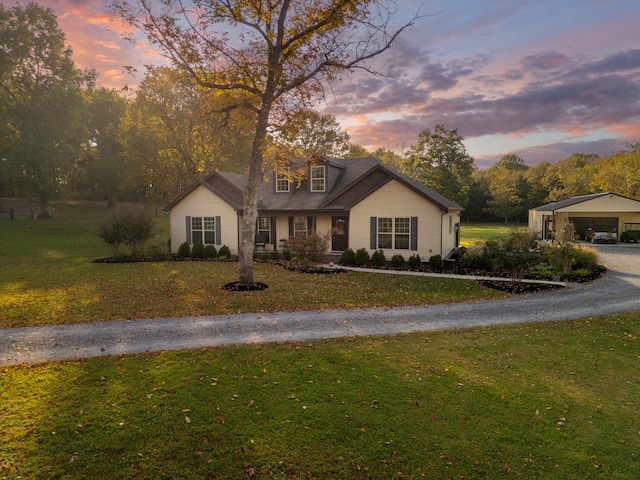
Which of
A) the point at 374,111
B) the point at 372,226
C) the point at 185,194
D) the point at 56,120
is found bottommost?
the point at 372,226

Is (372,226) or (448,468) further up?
(372,226)

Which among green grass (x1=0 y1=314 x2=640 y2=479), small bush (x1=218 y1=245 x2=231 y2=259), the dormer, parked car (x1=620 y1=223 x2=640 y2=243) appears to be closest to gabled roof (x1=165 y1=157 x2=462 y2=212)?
the dormer

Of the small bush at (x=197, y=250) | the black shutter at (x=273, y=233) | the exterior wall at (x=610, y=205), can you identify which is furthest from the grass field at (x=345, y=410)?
the exterior wall at (x=610, y=205)

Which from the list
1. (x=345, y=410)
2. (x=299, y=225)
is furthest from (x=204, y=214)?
(x=345, y=410)

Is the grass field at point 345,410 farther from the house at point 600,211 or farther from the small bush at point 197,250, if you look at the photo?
the house at point 600,211

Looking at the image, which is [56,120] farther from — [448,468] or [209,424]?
[448,468]

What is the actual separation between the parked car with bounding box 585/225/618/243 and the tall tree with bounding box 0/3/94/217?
45.8 m

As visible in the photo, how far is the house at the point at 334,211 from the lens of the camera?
19547 millimetres

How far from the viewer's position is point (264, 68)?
14102 mm

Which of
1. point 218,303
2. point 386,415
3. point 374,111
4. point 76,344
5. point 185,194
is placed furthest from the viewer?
point 185,194

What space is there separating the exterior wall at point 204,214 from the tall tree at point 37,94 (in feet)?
56.0

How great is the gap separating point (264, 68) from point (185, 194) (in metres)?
11.8

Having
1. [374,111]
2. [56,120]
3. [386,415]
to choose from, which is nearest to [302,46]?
[374,111]

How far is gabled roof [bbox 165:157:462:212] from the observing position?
2095 cm
